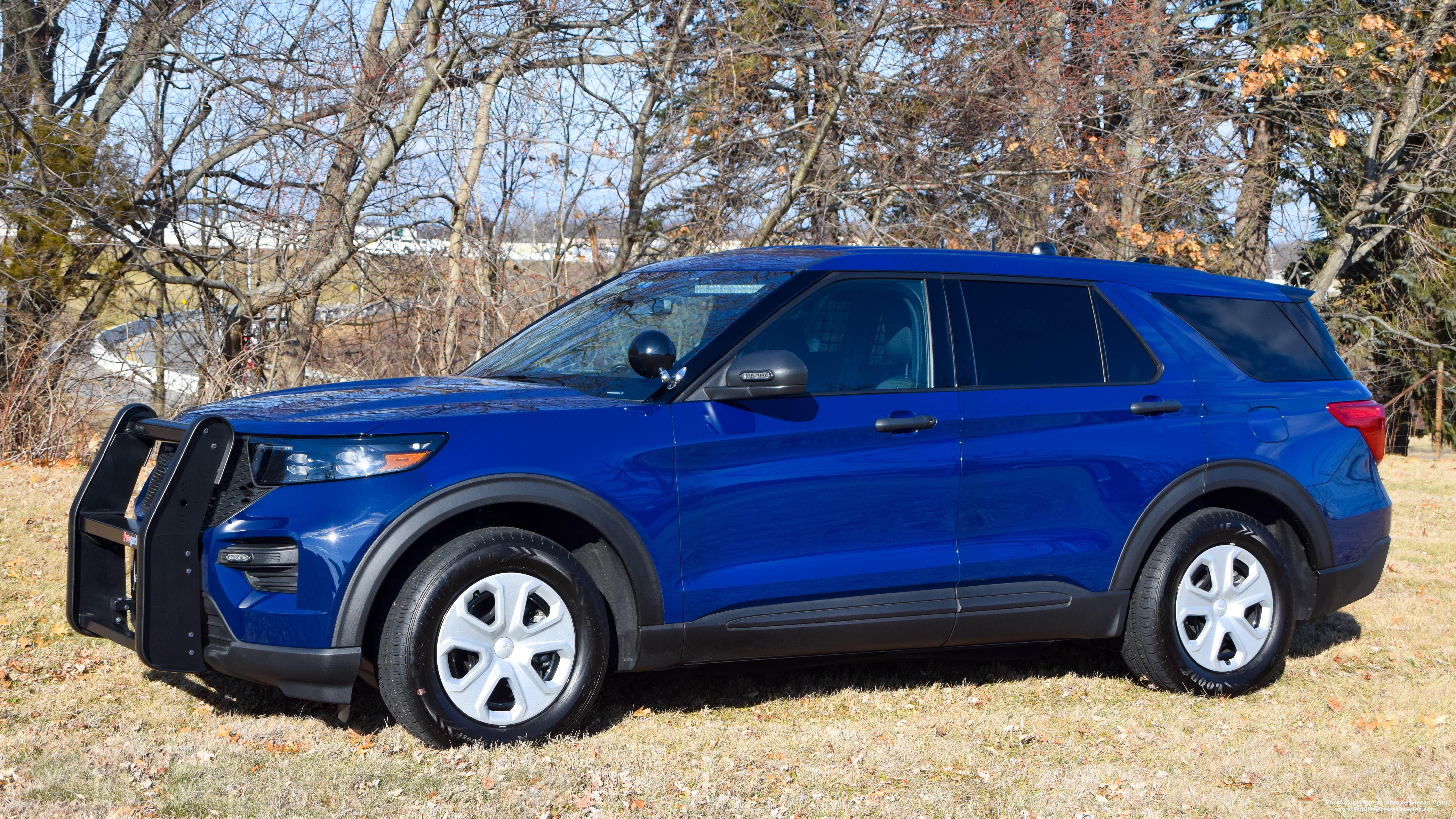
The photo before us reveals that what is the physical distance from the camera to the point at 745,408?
14.1ft

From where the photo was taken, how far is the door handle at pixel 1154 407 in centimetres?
498

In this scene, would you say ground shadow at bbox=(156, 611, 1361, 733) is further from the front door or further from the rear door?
the rear door

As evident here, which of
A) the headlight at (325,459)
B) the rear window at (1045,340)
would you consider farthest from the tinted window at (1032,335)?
the headlight at (325,459)

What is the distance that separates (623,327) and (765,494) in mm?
1031

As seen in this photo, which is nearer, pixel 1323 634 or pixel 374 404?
pixel 374 404

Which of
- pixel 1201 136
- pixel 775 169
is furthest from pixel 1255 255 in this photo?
pixel 775 169

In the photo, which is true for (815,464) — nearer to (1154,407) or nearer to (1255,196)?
(1154,407)

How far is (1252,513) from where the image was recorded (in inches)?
216

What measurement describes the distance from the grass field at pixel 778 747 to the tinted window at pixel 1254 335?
4.57 feet

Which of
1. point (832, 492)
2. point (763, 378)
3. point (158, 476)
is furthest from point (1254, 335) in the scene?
point (158, 476)

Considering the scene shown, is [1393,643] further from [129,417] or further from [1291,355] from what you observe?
[129,417]

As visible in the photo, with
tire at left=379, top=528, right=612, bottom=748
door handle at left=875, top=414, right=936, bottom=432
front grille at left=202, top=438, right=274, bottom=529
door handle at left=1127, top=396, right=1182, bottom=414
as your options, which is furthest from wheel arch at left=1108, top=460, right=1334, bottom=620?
front grille at left=202, top=438, right=274, bottom=529

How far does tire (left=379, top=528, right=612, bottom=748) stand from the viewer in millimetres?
3875

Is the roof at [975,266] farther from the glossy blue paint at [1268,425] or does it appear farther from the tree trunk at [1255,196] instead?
the tree trunk at [1255,196]
